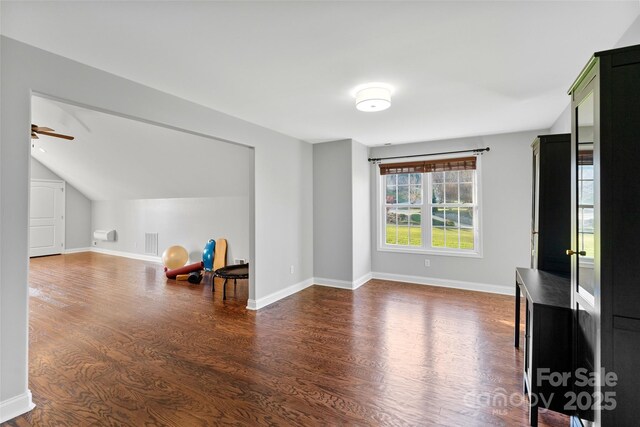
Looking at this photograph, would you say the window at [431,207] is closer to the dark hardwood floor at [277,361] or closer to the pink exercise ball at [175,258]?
the dark hardwood floor at [277,361]

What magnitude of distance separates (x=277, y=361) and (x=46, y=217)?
9433 mm

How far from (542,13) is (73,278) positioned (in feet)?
25.5

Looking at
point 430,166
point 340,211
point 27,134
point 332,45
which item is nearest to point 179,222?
point 340,211

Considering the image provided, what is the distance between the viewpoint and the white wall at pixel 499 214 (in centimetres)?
451

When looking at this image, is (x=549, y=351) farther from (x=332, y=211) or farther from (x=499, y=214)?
(x=332, y=211)

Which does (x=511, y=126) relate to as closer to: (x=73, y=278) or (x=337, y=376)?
(x=337, y=376)

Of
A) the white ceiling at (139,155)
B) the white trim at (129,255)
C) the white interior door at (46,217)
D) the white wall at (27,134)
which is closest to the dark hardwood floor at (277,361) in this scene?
the white wall at (27,134)

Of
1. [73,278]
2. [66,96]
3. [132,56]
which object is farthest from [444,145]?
[73,278]

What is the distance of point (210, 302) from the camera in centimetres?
434

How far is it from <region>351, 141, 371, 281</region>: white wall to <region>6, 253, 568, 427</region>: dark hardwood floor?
78cm

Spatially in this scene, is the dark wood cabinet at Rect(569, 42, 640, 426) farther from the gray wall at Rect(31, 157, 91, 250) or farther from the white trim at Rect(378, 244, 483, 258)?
the gray wall at Rect(31, 157, 91, 250)

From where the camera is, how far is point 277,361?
2660mm

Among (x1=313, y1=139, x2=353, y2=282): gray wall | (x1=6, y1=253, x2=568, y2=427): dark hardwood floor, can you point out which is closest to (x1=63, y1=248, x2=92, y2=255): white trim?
(x1=6, y1=253, x2=568, y2=427): dark hardwood floor

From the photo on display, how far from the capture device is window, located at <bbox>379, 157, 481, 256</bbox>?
16.3 feet
